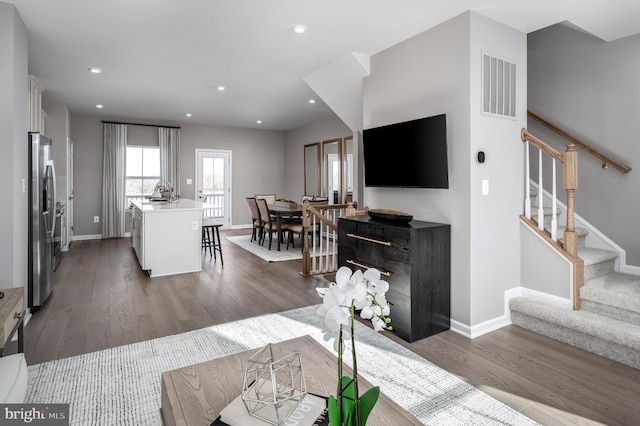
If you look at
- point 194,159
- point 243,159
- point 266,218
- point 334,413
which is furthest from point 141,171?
point 334,413

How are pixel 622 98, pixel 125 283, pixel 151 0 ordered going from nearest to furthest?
pixel 151 0, pixel 622 98, pixel 125 283

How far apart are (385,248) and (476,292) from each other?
0.82m

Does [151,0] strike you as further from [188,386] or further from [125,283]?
[125,283]

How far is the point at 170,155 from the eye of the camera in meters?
8.34

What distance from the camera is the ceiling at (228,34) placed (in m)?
2.88

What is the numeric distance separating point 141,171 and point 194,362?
22.2ft

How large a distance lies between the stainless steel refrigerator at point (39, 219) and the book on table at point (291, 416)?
10.3ft

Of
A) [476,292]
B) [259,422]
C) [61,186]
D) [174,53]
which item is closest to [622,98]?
[476,292]

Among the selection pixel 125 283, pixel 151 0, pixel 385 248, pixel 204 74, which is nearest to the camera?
pixel 151 0

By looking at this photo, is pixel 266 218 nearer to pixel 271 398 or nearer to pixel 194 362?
pixel 194 362

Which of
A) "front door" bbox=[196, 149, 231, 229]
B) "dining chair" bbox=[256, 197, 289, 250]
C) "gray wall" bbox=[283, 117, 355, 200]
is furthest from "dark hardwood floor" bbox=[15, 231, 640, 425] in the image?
"front door" bbox=[196, 149, 231, 229]

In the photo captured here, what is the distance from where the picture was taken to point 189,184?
8727 millimetres

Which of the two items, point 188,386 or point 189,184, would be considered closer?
point 188,386

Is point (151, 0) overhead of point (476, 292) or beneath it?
overhead
